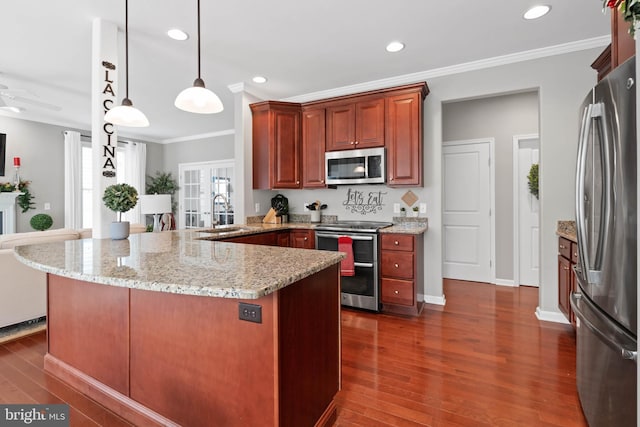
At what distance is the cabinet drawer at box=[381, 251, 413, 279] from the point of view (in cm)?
318

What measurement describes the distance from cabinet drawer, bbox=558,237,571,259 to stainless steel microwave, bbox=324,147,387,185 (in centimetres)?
175

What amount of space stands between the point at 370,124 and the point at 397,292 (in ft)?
6.30

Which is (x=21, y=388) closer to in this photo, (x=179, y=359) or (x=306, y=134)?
(x=179, y=359)

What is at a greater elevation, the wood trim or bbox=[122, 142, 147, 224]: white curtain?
bbox=[122, 142, 147, 224]: white curtain

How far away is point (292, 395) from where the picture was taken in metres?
1.29

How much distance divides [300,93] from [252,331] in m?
3.69

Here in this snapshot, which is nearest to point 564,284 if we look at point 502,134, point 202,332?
→ point 502,134

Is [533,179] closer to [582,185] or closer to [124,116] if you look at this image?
[582,185]

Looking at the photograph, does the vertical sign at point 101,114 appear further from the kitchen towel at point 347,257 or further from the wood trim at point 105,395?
the kitchen towel at point 347,257

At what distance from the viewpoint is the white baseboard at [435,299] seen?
3.55m

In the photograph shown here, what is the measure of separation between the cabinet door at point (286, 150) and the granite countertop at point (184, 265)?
2056 mm

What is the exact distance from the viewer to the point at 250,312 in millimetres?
1223

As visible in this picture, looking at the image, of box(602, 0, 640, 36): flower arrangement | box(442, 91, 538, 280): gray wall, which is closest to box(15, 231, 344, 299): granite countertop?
box(602, 0, 640, 36): flower arrangement

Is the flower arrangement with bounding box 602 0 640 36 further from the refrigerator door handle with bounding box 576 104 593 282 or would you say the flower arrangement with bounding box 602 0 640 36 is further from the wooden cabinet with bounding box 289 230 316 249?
the wooden cabinet with bounding box 289 230 316 249
